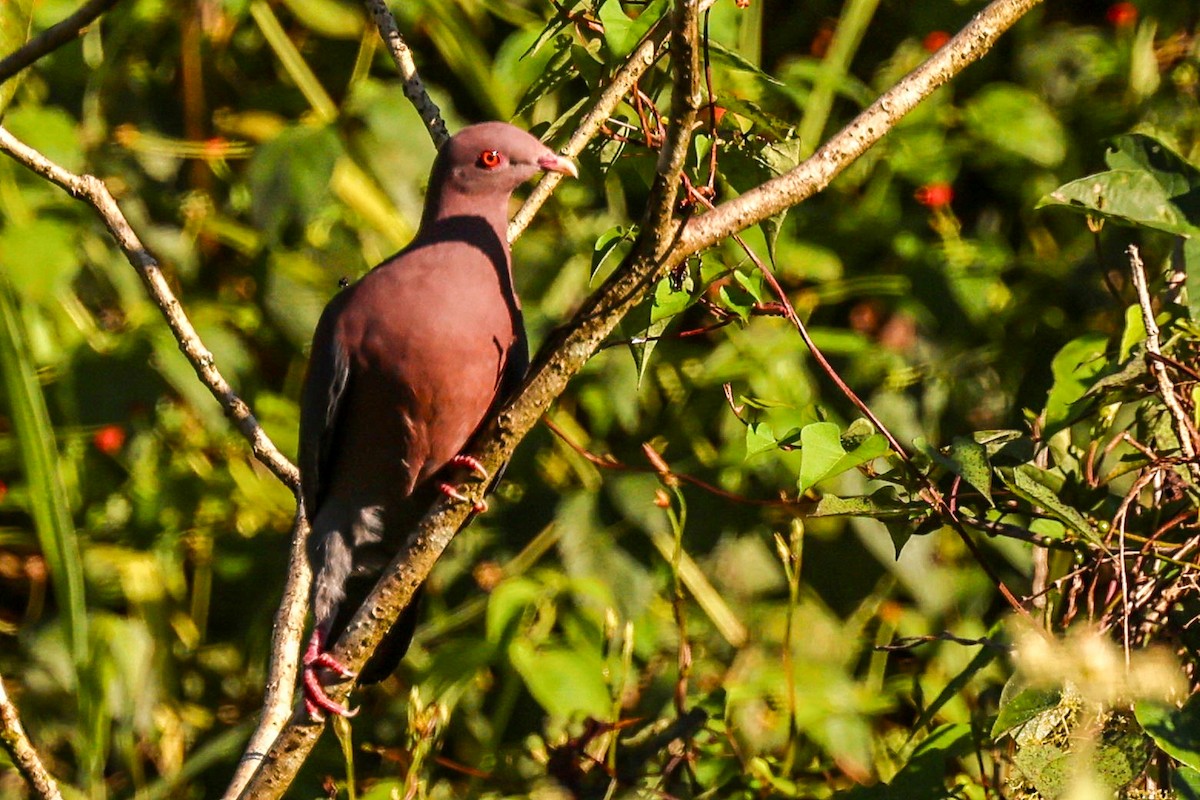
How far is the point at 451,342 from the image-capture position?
2.88 m

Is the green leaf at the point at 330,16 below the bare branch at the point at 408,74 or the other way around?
the other way around

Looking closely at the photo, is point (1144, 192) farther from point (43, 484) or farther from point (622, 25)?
point (43, 484)

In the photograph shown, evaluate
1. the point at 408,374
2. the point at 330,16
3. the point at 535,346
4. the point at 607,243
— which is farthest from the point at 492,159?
the point at 330,16

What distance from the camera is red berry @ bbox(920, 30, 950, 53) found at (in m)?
4.59

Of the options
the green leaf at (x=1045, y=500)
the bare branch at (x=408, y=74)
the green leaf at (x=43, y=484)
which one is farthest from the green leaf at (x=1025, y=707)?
the green leaf at (x=43, y=484)

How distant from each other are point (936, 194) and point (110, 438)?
93.8 inches

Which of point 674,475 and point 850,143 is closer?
point 850,143

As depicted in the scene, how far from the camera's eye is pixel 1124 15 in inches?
180

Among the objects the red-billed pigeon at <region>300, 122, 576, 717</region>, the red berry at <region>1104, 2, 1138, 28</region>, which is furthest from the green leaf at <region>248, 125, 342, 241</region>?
the red berry at <region>1104, 2, 1138, 28</region>

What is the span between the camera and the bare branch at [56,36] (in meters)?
2.26

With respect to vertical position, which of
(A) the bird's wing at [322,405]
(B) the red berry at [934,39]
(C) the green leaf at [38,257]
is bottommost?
(A) the bird's wing at [322,405]

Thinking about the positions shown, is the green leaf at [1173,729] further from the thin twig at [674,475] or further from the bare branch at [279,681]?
the bare branch at [279,681]

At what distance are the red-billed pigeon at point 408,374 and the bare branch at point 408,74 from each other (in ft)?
0.16

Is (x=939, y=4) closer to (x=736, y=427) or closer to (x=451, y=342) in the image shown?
(x=736, y=427)
